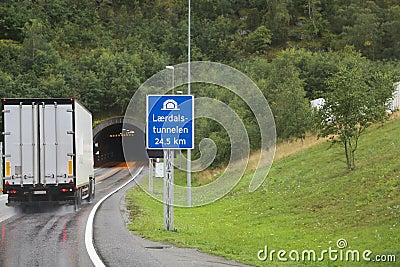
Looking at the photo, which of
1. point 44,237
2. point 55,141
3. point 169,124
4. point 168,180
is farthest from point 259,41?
point 44,237

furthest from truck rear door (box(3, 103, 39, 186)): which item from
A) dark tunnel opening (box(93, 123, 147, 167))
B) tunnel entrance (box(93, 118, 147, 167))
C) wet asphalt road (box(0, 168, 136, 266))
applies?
dark tunnel opening (box(93, 123, 147, 167))

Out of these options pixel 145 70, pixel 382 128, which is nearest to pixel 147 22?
pixel 145 70

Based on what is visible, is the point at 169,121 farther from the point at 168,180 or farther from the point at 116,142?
the point at 116,142

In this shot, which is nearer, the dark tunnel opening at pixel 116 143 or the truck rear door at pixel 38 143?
the truck rear door at pixel 38 143

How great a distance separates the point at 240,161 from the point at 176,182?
4880 mm

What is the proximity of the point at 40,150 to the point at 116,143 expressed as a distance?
72086mm

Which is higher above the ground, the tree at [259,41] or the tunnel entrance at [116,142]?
the tree at [259,41]

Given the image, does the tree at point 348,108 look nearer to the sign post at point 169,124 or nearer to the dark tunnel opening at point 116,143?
the sign post at point 169,124

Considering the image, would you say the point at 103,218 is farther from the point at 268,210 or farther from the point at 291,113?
the point at 291,113

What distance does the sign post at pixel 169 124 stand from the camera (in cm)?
1795

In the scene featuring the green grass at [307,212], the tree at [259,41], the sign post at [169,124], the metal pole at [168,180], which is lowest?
the green grass at [307,212]

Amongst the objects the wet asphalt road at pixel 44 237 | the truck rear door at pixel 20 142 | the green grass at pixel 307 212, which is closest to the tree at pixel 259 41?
the green grass at pixel 307 212

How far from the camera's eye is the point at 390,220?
1769 centimetres

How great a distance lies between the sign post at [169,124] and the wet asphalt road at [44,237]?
296cm
